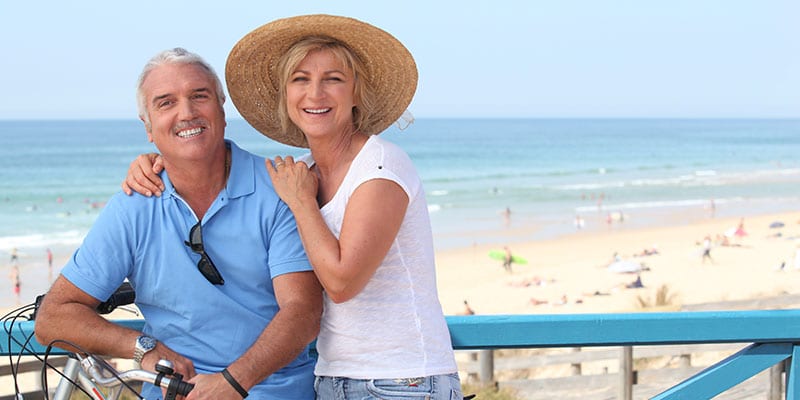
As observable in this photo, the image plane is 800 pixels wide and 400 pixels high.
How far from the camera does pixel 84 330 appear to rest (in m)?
2.24

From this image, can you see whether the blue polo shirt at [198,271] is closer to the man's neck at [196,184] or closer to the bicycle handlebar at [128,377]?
the man's neck at [196,184]

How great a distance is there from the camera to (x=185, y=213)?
2.35 m

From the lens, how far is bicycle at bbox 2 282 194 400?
199 cm

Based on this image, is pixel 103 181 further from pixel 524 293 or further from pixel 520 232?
pixel 524 293

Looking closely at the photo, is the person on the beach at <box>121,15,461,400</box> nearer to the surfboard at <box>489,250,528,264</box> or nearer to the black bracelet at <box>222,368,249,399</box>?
the black bracelet at <box>222,368,249,399</box>

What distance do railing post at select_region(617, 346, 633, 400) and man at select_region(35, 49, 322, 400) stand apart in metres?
0.89

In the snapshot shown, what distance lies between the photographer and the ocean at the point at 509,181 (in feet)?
77.0

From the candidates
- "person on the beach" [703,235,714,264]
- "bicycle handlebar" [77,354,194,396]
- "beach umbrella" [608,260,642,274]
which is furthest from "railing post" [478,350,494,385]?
"person on the beach" [703,235,714,264]

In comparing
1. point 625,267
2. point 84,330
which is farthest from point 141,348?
point 625,267

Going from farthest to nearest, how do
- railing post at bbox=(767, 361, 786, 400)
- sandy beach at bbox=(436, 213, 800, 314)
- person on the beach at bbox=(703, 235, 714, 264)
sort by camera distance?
person on the beach at bbox=(703, 235, 714, 264)
sandy beach at bbox=(436, 213, 800, 314)
railing post at bbox=(767, 361, 786, 400)

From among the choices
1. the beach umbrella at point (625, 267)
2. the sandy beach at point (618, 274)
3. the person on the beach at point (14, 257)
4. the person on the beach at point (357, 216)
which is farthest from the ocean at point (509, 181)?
the person on the beach at point (357, 216)

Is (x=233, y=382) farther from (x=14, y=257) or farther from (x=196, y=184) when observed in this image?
(x=14, y=257)

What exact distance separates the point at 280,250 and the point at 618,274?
1503 centimetres

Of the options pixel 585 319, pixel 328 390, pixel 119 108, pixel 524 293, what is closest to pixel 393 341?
pixel 328 390
